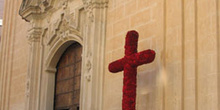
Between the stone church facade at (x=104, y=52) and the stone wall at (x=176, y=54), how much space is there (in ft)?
0.04

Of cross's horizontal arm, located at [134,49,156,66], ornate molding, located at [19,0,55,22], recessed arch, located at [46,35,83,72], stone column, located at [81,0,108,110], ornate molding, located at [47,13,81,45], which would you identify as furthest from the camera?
ornate molding, located at [19,0,55,22]

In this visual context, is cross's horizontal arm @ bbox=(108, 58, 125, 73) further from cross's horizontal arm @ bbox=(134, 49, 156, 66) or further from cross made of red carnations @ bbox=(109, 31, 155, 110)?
cross's horizontal arm @ bbox=(134, 49, 156, 66)

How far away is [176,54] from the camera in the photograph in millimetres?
7812

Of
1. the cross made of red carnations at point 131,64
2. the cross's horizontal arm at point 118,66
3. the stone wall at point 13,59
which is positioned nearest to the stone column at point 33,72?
the stone wall at point 13,59

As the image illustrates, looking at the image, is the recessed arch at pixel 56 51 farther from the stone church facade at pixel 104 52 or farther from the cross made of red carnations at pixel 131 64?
the cross made of red carnations at pixel 131 64

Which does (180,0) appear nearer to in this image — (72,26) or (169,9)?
(169,9)

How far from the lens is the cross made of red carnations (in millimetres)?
7613

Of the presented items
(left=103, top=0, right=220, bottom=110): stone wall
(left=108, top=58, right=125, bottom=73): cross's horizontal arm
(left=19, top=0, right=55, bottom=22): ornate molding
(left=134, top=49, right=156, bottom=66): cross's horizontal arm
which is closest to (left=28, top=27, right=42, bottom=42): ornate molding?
(left=19, top=0, right=55, bottom=22): ornate molding

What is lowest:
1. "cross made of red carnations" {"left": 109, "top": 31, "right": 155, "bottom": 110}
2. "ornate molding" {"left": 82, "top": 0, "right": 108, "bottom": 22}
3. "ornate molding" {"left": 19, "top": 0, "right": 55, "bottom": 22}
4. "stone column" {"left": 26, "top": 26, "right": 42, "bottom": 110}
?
"cross made of red carnations" {"left": 109, "top": 31, "right": 155, "bottom": 110}

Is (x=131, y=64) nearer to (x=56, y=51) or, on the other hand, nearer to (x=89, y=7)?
(x=89, y=7)

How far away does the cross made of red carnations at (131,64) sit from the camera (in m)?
7.61

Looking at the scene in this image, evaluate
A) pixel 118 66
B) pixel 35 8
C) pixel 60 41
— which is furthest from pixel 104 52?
pixel 35 8

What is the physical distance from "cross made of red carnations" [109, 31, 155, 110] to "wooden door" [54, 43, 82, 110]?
9.76ft

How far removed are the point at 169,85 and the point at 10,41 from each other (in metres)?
7.15
